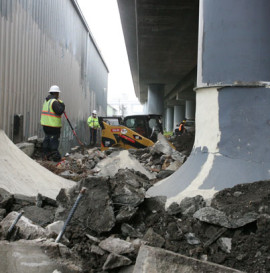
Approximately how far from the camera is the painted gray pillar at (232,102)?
4531mm

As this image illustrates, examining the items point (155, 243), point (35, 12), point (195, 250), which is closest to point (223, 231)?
point (195, 250)

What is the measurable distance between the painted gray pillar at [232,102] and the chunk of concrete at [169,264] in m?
1.82

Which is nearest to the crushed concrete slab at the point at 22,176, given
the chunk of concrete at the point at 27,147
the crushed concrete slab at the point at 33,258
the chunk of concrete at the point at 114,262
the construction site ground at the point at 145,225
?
the construction site ground at the point at 145,225

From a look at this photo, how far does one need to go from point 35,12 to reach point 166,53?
1179 cm

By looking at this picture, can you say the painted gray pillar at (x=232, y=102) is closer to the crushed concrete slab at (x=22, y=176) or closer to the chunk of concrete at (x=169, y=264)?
the chunk of concrete at (x=169, y=264)

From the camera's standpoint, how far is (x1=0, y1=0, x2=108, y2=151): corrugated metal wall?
8.26 metres

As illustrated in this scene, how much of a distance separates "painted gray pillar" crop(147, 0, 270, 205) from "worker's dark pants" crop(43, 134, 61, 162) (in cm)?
556

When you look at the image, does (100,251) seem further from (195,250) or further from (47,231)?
→ (195,250)

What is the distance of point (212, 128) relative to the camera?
16.0 feet

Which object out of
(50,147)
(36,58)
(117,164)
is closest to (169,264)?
(117,164)

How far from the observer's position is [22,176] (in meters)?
6.03

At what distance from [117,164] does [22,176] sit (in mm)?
3890

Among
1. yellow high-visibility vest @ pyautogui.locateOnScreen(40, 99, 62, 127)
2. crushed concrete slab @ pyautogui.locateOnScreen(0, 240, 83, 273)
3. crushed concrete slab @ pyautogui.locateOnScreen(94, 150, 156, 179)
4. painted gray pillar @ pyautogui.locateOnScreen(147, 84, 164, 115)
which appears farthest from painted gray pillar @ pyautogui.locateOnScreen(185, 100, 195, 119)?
crushed concrete slab @ pyautogui.locateOnScreen(0, 240, 83, 273)

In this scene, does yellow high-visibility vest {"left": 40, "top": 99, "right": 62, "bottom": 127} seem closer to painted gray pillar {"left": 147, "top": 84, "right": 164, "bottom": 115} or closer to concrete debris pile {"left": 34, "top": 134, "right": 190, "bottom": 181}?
concrete debris pile {"left": 34, "top": 134, "right": 190, "bottom": 181}
